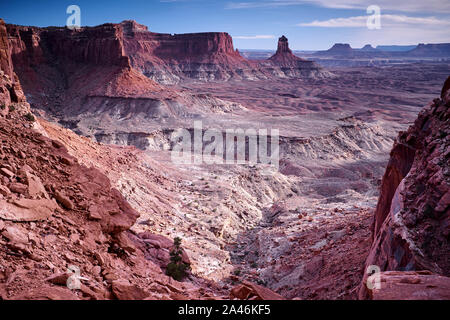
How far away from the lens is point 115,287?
23.4ft

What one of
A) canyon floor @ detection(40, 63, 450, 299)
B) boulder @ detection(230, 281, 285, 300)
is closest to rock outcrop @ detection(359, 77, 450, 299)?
boulder @ detection(230, 281, 285, 300)

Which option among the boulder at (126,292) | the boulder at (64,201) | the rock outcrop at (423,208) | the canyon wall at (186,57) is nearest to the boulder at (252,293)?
the rock outcrop at (423,208)

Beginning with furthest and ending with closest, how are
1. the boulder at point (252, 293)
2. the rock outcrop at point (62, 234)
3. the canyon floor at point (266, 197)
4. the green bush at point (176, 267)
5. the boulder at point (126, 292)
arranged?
the canyon floor at point (266, 197) < the green bush at point (176, 267) < the boulder at point (252, 293) < the boulder at point (126, 292) < the rock outcrop at point (62, 234)

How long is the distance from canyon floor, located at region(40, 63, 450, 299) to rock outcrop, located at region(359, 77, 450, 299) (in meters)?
2.13

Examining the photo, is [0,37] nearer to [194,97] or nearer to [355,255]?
[355,255]

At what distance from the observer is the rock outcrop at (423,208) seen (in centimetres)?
749

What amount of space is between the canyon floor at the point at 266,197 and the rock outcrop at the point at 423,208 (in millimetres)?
2133

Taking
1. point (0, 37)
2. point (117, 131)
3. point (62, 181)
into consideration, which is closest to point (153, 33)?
point (117, 131)

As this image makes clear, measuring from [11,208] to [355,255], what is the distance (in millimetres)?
10524

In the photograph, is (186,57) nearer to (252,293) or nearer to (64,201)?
(64,201)

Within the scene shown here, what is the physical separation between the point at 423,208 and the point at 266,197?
2289cm

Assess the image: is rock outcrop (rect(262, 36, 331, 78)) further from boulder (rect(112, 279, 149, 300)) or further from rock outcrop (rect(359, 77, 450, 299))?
boulder (rect(112, 279, 149, 300))

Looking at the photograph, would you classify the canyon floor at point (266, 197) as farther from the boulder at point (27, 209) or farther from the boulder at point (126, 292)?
the boulder at point (27, 209)

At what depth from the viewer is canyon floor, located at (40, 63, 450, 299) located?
1371 centimetres
